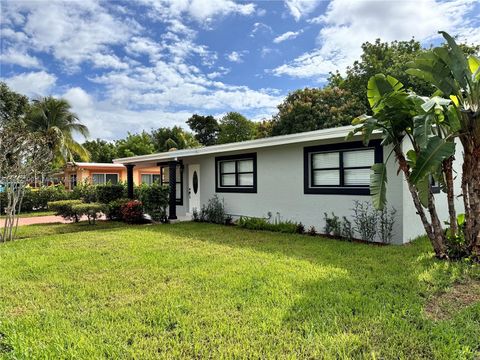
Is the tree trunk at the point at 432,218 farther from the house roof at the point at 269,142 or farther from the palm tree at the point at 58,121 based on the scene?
the palm tree at the point at 58,121

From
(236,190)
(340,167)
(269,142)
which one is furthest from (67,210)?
(340,167)

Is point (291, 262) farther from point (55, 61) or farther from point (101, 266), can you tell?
point (55, 61)

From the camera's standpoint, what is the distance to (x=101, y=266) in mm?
6480

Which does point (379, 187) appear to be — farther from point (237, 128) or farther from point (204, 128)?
point (204, 128)

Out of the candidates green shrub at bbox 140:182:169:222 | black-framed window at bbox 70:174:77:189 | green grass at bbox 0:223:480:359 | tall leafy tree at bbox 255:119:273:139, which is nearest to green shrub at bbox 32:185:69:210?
black-framed window at bbox 70:174:77:189

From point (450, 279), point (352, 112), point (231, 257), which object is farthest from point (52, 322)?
point (352, 112)

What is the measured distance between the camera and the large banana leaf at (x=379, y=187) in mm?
6242

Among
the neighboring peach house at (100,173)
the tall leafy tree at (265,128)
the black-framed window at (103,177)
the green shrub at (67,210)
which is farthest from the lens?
the tall leafy tree at (265,128)

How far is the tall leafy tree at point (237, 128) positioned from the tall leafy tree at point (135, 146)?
8613 millimetres

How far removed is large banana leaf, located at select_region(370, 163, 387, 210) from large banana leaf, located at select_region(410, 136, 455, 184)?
2.78 feet

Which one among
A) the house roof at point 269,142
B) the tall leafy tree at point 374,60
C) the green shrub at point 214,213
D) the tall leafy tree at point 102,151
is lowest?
the green shrub at point 214,213

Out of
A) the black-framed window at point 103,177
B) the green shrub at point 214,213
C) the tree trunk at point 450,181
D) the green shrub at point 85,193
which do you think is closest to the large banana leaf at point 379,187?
the tree trunk at point 450,181

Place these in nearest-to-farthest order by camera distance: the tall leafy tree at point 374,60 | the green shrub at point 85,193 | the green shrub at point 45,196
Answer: the green shrub at point 85,193 < the green shrub at point 45,196 < the tall leafy tree at point 374,60

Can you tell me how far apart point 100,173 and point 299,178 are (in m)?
20.8
